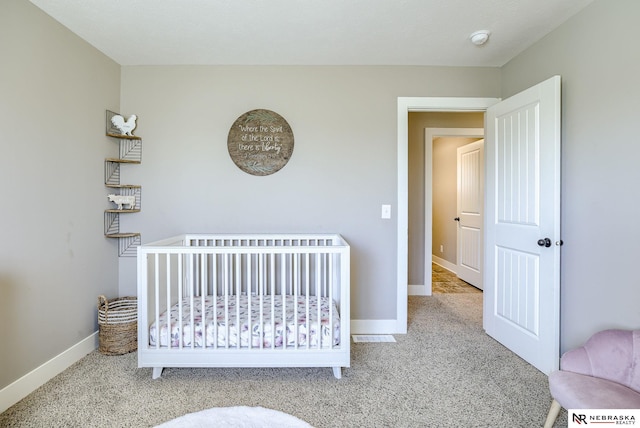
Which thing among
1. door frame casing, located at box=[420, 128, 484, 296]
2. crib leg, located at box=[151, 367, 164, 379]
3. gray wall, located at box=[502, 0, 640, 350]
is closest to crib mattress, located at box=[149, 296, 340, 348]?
Answer: crib leg, located at box=[151, 367, 164, 379]

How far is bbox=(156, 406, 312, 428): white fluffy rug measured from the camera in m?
1.44

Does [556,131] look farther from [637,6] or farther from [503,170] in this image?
[637,6]

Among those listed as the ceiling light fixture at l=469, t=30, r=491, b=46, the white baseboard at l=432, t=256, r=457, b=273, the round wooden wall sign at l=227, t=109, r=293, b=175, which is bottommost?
the white baseboard at l=432, t=256, r=457, b=273

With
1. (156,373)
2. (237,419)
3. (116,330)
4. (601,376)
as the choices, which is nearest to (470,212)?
(601,376)

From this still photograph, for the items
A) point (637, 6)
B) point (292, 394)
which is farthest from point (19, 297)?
point (637, 6)

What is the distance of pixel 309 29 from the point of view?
2100 mm

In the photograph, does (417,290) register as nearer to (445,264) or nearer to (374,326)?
(374,326)

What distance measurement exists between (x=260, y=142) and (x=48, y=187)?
1445mm

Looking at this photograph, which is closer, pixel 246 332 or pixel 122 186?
pixel 246 332

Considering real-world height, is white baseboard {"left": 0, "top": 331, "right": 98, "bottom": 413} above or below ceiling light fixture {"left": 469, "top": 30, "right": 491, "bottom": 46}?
below

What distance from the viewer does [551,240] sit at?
1.95m

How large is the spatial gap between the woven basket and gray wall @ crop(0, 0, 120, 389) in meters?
0.15

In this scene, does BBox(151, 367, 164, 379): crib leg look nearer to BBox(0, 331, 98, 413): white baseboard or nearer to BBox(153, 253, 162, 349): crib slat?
BBox(153, 253, 162, 349): crib slat

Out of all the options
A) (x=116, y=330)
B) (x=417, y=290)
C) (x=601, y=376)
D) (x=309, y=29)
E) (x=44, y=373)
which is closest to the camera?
(x=601, y=376)
